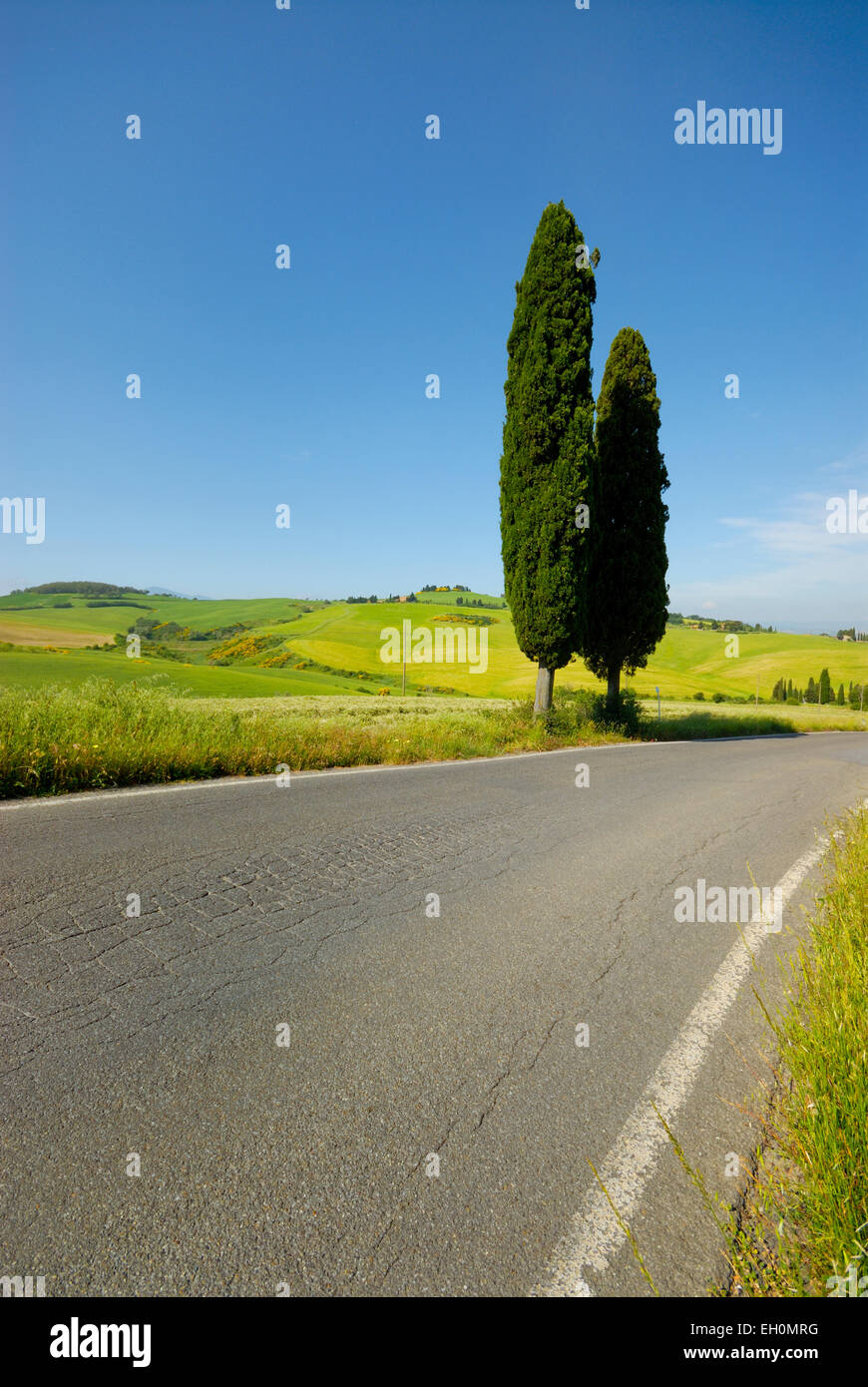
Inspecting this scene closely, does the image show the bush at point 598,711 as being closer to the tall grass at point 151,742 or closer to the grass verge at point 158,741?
the grass verge at point 158,741

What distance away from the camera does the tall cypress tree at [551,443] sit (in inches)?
610

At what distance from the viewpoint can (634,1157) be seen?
7.02ft

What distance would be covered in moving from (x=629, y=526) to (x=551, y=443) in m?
4.09

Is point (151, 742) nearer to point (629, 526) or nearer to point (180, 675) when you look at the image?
point (629, 526)

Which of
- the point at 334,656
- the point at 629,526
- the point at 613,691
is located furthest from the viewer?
the point at 334,656

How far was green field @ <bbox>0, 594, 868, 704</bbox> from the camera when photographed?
36.2 m

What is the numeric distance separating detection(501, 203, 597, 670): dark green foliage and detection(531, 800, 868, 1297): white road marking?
12804mm

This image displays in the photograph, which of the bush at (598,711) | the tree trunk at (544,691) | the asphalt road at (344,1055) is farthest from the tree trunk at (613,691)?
the asphalt road at (344,1055)
